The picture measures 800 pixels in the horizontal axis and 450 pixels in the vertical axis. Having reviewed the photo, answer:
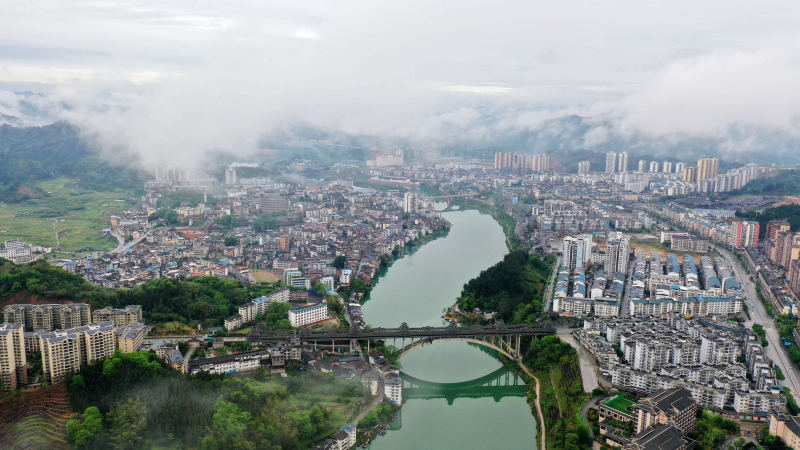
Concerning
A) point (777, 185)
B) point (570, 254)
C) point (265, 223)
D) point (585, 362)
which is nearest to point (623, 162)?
point (777, 185)

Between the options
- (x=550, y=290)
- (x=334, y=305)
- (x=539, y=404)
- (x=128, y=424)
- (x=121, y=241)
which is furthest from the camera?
(x=121, y=241)

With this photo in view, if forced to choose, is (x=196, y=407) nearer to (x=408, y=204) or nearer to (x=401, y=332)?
(x=401, y=332)

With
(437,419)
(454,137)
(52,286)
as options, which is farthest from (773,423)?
(454,137)

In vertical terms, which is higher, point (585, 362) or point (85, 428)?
point (85, 428)

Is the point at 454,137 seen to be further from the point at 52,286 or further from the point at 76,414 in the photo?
the point at 76,414

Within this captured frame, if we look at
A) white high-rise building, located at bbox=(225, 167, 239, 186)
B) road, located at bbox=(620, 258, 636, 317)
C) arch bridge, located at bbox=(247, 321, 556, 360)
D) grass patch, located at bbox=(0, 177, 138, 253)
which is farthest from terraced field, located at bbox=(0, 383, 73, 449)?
white high-rise building, located at bbox=(225, 167, 239, 186)

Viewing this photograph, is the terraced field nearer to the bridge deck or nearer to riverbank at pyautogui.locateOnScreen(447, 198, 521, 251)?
the bridge deck
